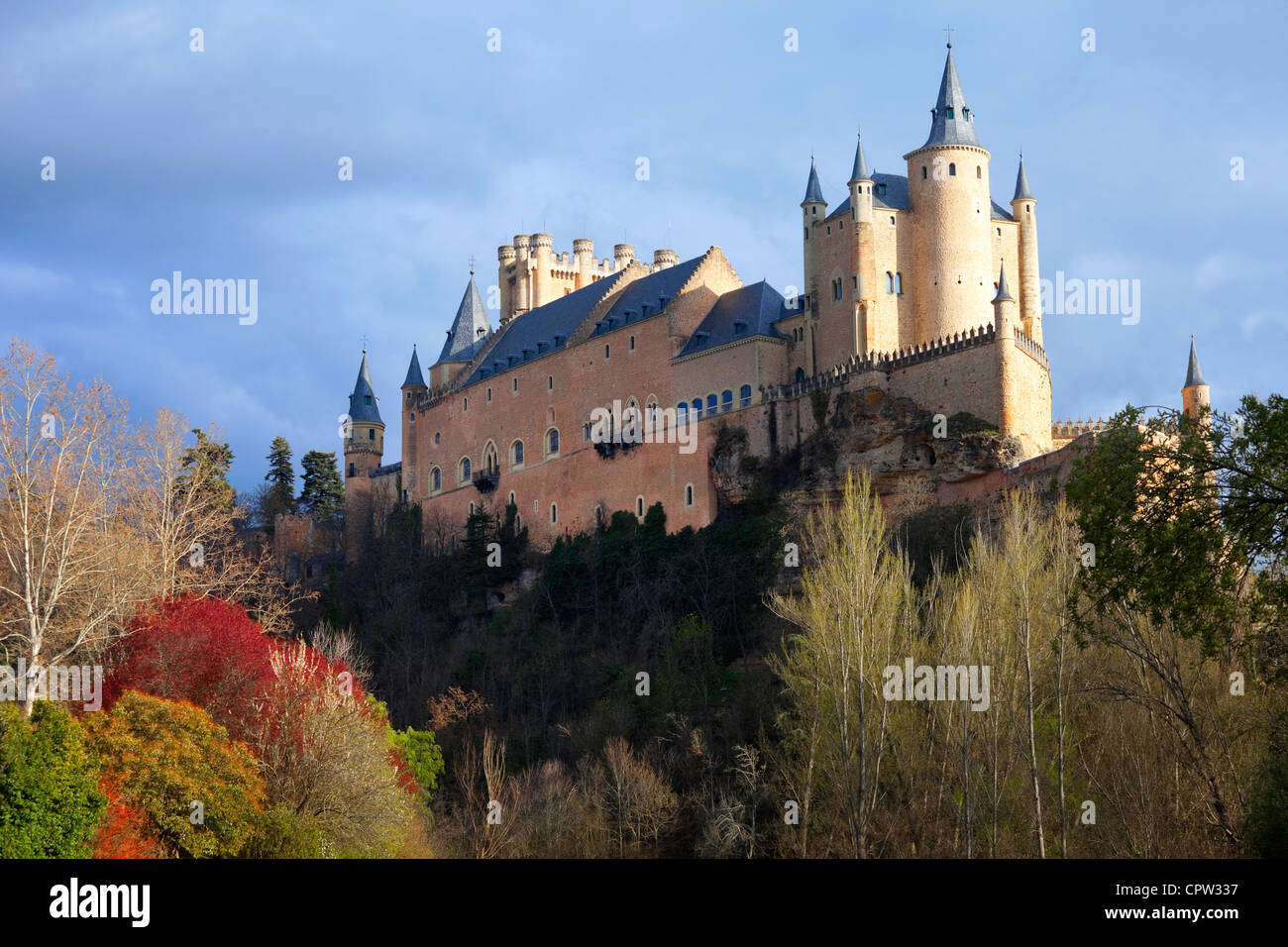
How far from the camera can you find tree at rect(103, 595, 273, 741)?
35.4 m

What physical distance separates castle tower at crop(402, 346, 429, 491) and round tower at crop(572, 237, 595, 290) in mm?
9584

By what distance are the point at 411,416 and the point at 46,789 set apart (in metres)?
55.8

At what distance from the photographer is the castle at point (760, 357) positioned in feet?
182

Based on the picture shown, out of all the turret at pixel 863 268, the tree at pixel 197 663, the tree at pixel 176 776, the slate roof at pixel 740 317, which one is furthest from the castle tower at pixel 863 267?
the tree at pixel 176 776

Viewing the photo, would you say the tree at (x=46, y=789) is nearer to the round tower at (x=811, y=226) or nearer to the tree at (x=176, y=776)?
the tree at (x=176, y=776)

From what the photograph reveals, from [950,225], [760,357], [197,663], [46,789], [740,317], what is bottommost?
[46,789]

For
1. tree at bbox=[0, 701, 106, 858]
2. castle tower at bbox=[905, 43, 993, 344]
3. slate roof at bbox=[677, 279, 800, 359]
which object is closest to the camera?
tree at bbox=[0, 701, 106, 858]

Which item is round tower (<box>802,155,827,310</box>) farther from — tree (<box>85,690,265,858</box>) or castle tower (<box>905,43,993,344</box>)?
tree (<box>85,690,265,858</box>)

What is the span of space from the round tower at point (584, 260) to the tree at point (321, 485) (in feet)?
53.7

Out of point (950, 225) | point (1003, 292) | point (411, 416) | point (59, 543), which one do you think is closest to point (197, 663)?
point (59, 543)

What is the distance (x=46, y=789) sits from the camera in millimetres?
28188

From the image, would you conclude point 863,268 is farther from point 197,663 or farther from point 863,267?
point 197,663

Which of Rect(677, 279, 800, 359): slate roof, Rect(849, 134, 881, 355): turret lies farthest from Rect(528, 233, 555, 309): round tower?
Rect(849, 134, 881, 355): turret
